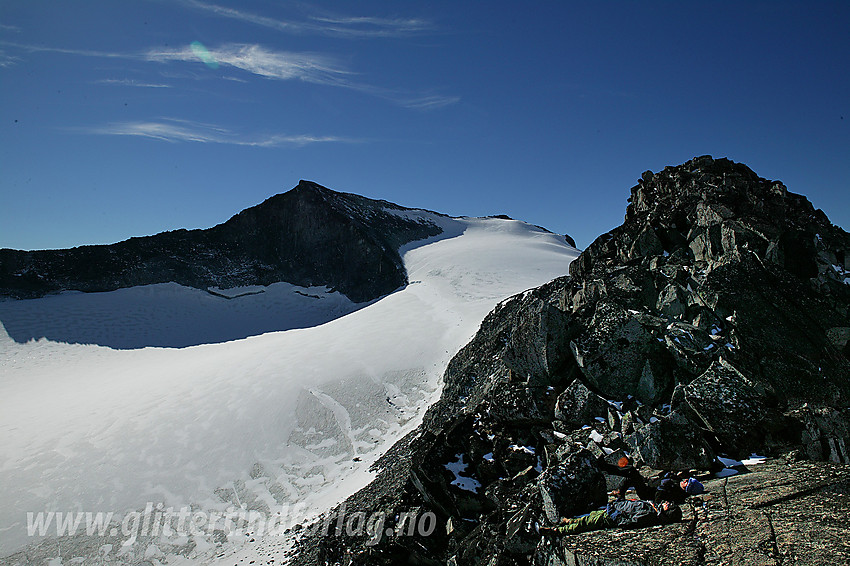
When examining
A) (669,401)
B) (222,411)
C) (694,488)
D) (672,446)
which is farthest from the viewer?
(222,411)

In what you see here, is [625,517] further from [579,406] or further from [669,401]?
[669,401]

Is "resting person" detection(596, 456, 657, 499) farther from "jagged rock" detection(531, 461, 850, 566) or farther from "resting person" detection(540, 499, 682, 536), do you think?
"jagged rock" detection(531, 461, 850, 566)

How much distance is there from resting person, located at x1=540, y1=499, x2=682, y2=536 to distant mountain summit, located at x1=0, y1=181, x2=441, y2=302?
34.2 m

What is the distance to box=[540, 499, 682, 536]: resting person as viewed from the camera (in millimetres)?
5215

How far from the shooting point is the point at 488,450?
8.66 m

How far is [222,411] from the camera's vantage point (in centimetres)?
1767

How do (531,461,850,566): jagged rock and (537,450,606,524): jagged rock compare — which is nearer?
(531,461,850,566): jagged rock

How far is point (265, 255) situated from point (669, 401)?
163ft

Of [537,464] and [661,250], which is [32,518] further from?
[661,250]

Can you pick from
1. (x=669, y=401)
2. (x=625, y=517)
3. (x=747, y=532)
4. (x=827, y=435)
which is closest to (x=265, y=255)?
(x=669, y=401)

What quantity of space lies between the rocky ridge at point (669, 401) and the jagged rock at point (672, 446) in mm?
21

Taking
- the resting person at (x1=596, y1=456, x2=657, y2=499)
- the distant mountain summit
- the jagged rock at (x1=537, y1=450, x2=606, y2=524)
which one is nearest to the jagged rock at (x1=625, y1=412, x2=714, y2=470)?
the resting person at (x1=596, y1=456, x2=657, y2=499)

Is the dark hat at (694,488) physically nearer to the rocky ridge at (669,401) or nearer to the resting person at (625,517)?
the rocky ridge at (669,401)

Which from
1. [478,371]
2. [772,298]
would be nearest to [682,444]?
[772,298]
